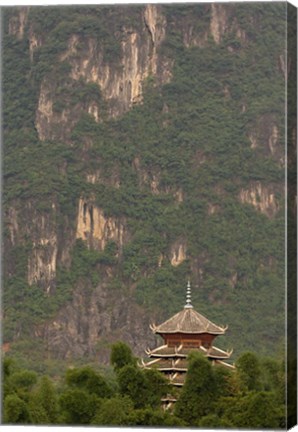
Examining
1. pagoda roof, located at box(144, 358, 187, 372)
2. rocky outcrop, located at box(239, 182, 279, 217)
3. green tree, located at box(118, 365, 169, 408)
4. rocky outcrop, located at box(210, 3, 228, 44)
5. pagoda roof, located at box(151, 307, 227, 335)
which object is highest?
rocky outcrop, located at box(210, 3, 228, 44)

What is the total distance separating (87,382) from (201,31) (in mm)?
Answer: 23305

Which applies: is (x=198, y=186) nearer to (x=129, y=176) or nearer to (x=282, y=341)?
(x=129, y=176)

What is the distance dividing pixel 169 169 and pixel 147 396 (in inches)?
630

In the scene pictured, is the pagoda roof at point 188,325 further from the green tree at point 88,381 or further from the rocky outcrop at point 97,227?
the rocky outcrop at point 97,227

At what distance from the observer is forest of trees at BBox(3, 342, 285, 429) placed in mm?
17859

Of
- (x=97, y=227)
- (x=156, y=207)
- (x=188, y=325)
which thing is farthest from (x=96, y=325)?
(x=188, y=325)

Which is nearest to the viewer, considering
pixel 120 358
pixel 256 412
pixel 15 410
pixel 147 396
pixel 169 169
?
pixel 256 412

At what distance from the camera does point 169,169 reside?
34500mm

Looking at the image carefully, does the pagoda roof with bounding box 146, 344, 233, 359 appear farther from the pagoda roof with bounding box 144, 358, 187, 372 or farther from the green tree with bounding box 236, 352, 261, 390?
the green tree with bounding box 236, 352, 261, 390

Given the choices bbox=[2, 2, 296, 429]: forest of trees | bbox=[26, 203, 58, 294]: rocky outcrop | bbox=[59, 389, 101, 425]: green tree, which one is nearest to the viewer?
bbox=[59, 389, 101, 425]: green tree

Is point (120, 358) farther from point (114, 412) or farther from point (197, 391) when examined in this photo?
point (114, 412)

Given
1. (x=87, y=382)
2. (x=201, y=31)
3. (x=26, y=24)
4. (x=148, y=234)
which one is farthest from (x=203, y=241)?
(x=87, y=382)

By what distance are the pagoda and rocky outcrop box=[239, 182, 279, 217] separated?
1306 cm

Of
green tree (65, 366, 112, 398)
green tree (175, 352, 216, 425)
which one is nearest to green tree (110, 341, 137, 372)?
green tree (65, 366, 112, 398)
